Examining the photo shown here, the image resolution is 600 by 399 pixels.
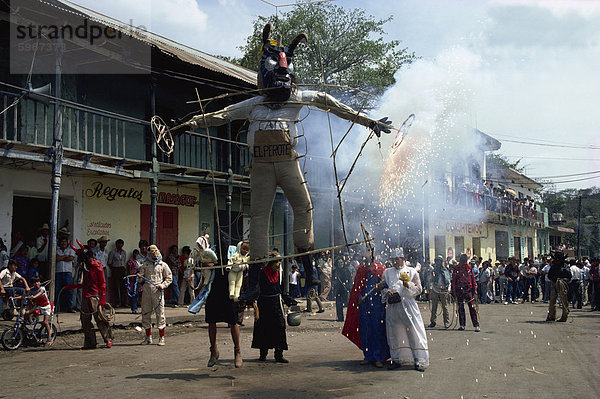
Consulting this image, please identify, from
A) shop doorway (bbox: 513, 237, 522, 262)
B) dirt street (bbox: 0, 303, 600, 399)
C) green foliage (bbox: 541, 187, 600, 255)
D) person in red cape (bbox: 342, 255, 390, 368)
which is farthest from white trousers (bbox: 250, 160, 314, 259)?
green foliage (bbox: 541, 187, 600, 255)

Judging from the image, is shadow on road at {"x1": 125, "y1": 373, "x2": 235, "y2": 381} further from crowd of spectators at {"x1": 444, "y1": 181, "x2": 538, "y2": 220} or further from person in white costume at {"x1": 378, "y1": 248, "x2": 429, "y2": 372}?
crowd of spectators at {"x1": 444, "y1": 181, "x2": 538, "y2": 220}

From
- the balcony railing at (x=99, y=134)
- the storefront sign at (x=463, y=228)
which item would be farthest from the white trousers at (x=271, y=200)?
the storefront sign at (x=463, y=228)

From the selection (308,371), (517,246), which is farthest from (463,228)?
(308,371)

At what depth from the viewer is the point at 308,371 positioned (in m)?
8.17

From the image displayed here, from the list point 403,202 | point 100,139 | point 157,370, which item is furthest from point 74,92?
point 403,202

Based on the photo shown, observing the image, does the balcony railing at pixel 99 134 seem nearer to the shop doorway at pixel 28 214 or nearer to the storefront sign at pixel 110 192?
the storefront sign at pixel 110 192

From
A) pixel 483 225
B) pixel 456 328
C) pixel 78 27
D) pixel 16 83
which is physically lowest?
pixel 456 328

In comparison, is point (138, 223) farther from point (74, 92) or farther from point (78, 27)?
point (78, 27)

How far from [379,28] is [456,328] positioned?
19255 millimetres

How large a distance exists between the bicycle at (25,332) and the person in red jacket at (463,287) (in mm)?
8984

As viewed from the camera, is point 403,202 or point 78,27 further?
point 403,202

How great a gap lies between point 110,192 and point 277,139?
36.8ft

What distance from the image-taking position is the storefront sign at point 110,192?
15852 mm

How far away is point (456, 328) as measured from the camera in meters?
14.1
